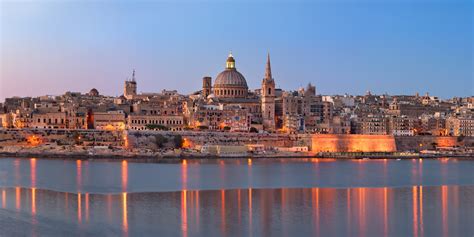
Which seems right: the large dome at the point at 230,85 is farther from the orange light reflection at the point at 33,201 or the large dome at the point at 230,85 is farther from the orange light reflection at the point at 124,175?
the orange light reflection at the point at 33,201

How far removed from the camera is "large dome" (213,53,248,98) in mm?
43531

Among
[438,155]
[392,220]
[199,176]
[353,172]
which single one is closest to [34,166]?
[199,176]

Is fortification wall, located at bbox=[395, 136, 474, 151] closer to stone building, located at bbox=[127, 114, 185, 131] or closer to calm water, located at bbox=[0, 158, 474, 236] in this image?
stone building, located at bbox=[127, 114, 185, 131]

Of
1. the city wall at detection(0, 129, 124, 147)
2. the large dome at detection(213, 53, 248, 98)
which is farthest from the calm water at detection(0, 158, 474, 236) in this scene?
the large dome at detection(213, 53, 248, 98)

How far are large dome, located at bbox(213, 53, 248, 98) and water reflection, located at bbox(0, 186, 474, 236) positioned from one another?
955 inches

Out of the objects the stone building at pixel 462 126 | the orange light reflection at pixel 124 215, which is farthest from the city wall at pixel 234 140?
the orange light reflection at pixel 124 215

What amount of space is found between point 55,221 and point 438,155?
23.8 m

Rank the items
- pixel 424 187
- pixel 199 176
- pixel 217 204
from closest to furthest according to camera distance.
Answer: pixel 217 204, pixel 424 187, pixel 199 176

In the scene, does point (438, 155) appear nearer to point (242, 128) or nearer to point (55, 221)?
point (242, 128)

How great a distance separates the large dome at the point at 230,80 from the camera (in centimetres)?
4375

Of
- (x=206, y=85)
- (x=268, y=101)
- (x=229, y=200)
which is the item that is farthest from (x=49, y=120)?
(x=229, y=200)

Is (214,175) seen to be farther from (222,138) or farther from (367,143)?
(367,143)

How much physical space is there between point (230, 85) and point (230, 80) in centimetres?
40

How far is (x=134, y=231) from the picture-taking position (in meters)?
13.3
